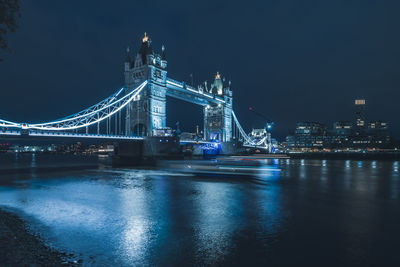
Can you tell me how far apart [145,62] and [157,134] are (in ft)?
58.3

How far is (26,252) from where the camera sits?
17.0ft

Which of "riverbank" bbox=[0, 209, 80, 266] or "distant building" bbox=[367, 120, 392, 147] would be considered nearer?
"riverbank" bbox=[0, 209, 80, 266]

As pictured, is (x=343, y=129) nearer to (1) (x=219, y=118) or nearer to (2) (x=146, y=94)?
(1) (x=219, y=118)

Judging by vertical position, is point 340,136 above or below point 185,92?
below

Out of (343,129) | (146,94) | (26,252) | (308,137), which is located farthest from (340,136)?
(26,252)

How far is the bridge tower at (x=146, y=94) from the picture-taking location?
5666cm

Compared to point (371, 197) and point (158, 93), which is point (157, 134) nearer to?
point (158, 93)

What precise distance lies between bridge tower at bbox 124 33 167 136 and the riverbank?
5000 centimetres

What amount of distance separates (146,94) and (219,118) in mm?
43607

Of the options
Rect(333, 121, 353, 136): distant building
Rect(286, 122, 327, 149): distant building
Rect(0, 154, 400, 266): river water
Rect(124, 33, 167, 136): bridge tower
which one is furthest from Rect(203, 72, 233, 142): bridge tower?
Rect(333, 121, 353, 136): distant building

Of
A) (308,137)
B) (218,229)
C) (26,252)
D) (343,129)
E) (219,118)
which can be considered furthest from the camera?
(343,129)

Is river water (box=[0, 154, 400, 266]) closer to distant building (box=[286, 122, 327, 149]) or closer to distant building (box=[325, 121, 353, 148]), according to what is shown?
distant building (box=[325, 121, 353, 148])

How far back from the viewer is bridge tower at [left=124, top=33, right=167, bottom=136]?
2231 inches

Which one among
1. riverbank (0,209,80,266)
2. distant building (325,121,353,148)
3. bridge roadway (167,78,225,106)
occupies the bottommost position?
riverbank (0,209,80,266)
